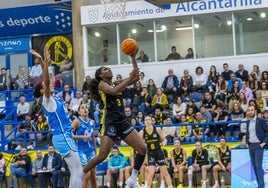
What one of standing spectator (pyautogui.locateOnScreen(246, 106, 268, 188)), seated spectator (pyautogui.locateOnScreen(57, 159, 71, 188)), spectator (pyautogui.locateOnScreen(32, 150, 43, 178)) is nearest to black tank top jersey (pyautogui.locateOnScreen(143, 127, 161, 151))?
seated spectator (pyautogui.locateOnScreen(57, 159, 71, 188))

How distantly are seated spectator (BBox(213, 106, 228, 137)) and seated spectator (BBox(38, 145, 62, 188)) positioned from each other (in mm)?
5235

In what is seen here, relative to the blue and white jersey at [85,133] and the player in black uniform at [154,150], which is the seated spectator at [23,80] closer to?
the player in black uniform at [154,150]

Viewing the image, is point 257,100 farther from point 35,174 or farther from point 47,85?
point 47,85

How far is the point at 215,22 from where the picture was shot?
27.7 meters

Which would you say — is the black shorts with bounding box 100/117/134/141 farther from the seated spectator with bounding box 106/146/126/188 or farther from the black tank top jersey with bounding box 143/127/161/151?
the seated spectator with bounding box 106/146/126/188

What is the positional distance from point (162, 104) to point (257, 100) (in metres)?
3.47

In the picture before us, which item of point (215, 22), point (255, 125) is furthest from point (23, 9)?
point (255, 125)

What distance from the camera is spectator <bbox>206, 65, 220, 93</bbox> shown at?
2434 cm

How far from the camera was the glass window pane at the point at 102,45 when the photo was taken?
95.5 ft

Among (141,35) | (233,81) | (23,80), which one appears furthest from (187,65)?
(23,80)

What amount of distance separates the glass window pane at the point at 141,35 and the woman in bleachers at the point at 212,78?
12.3 ft

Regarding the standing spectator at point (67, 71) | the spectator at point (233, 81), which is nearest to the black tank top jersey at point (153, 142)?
the spectator at point (233, 81)

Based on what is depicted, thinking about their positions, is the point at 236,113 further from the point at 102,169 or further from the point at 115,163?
the point at 102,169

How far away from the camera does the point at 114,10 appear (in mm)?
27891
